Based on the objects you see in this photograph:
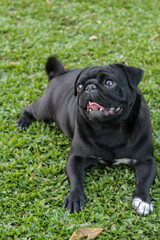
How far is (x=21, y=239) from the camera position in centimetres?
317

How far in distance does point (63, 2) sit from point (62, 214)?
6227 mm

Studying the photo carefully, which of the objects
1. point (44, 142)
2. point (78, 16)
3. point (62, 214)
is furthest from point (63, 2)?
point (62, 214)

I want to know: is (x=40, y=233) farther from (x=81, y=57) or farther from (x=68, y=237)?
(x=81, y=57)

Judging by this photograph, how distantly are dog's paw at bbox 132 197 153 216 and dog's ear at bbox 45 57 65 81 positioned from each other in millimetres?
2246

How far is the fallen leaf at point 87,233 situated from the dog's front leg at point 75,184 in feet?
0.87

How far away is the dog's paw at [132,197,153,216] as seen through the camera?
11.2ft

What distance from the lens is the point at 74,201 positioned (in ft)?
11.4

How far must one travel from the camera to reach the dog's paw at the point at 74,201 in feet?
11.3

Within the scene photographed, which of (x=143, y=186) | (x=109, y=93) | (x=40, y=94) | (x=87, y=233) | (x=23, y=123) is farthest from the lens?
(x=40, y=94)

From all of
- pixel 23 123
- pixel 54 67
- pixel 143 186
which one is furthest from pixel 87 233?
pixel 54 67

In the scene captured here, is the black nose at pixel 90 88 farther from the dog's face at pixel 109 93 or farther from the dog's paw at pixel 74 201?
the dog's paw at pixel 74 201

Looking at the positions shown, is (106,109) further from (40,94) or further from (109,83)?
(40,94)

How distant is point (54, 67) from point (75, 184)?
203 centimetres

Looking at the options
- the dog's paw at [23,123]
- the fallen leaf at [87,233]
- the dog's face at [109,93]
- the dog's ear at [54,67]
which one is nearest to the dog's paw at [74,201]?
the fallen leaf at [87,233]
